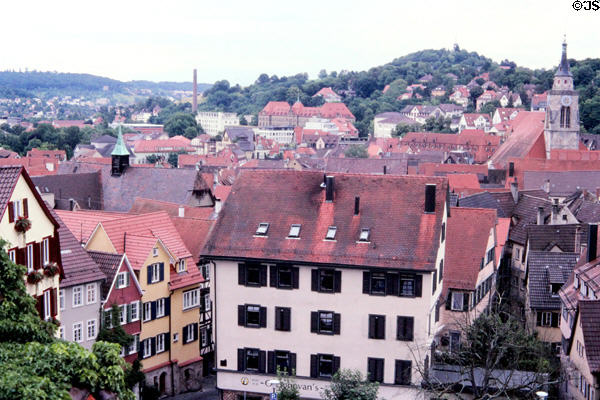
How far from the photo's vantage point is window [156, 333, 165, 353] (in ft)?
134

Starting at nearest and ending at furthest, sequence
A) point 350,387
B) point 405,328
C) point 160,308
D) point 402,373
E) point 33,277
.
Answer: point 33,277
point 350,387
point 405,328
point 402,373
point 160,308

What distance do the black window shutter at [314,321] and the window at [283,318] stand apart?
1.01 metres

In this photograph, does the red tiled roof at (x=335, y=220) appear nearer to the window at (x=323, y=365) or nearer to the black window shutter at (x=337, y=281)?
the black window shutter at (x=337, y=281)

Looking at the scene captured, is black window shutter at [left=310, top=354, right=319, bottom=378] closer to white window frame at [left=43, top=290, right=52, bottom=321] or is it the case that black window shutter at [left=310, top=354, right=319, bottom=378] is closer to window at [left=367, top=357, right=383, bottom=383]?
window at [left=367, top=357, right=383, bottom=383]

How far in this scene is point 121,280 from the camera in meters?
38.0

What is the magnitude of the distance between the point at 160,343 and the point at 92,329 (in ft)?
16.2

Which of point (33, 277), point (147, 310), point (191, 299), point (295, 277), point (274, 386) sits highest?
point (33, 277)

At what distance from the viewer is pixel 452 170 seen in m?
102

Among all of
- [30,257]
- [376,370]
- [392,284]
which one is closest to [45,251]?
[30,257]

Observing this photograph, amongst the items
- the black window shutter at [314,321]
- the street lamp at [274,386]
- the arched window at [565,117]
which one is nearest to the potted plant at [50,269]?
the street lamp at [274,386]

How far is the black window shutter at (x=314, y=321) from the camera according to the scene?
120 ft

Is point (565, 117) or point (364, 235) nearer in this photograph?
point (364, 235)

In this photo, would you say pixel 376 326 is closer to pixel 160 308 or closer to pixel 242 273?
pixel 242 273

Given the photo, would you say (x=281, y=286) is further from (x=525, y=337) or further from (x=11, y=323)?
(x=11, y=323)
